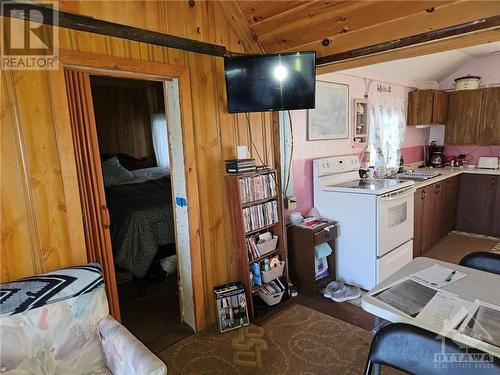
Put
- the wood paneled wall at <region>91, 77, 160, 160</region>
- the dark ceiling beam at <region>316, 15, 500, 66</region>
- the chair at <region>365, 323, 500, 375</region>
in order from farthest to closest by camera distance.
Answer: the wood paneled wall at <region>91, 77, 160, 160</region>, the dark ceiling beam at <region>316, 15, 500, 66</region>, the chair at <region>365, 323, 500, 375</region>

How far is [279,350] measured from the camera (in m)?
2.26

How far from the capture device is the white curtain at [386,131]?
13.4 ft

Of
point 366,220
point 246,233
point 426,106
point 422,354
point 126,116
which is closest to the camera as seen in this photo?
point 422,354

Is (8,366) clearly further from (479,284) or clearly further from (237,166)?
(479,284)

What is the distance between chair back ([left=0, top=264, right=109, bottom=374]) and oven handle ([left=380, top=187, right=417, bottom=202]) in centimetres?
244

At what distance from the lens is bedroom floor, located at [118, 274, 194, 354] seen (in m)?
2.47

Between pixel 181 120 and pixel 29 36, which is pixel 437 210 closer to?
pixel 181 120

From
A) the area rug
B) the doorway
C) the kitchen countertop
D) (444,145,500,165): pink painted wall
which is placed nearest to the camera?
the doorway

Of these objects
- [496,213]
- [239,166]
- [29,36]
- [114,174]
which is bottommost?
[496,213]

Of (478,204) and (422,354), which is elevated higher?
(422,354)

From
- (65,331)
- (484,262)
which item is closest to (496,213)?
(484,262)

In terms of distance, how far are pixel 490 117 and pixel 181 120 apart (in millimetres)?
4527

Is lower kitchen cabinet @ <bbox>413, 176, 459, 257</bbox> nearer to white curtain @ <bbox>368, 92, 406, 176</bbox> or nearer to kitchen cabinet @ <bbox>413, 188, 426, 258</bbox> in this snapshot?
kitchen cabinet @ <bbox>413, 188, 426, 258</bbox>

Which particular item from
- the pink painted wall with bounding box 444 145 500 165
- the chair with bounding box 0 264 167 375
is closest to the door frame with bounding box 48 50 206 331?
the chair with bounding box 0 264 167 375
